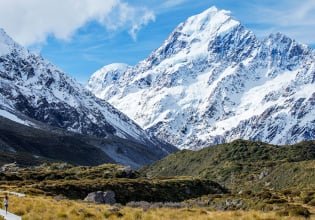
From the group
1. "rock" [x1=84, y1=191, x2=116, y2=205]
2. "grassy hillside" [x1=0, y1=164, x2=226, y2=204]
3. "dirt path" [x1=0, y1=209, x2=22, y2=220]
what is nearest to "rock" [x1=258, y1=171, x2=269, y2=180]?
"grassy hillside" [x1=0, y1=164, x2=226, y2=204]

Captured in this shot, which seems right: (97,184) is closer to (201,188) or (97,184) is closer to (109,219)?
(201,188)

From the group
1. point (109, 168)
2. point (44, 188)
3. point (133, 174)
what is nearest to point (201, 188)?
point (133, 174)

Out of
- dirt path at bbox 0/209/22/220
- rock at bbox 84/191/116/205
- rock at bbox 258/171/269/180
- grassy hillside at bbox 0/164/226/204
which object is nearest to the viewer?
dirt path at bbox 0/209/22/220


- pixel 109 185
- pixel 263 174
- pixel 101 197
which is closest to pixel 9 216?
pixel 101 197

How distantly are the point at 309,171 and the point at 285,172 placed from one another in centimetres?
1487

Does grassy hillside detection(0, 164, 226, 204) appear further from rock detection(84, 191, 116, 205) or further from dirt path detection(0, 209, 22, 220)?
dirt path detection(0, 209, 22, 220)

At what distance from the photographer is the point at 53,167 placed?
155125 millimetres

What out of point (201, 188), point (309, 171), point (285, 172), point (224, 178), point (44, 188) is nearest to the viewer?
point (44, 188)

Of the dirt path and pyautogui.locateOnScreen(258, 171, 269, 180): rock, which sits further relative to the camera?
pyautogui.locateOnScreen(258, 171, 269, 180): rock

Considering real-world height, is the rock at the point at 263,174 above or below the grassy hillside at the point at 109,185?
above

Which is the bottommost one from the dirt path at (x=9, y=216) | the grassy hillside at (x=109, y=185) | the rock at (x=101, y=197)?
the dirt path at (x=9, y=216)

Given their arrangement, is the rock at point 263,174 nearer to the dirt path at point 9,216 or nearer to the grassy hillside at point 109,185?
the grassy hillside at point 109,185

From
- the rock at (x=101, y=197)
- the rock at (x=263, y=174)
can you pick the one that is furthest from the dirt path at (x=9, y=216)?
the rock at (x=263, y=174)

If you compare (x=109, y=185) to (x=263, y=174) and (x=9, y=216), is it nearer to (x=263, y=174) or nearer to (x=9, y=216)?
(x=9, y=216)
